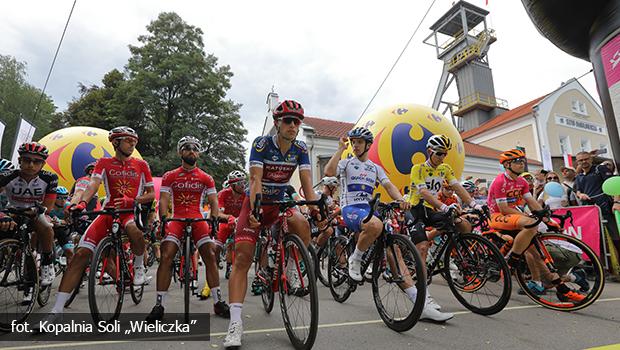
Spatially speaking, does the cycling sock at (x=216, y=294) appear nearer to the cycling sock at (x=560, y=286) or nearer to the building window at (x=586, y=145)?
the cycling sock at (x=560, y=286)

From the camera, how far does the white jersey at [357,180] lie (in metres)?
4.21

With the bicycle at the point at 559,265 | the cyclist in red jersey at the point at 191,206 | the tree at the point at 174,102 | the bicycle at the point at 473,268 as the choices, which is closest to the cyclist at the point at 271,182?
the cyclist in red jersey at the point at 191,206

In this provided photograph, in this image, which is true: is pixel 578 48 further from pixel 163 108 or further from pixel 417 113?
pixel 163 108

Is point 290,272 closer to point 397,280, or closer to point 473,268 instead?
point 397,280

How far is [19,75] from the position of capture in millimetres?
30516

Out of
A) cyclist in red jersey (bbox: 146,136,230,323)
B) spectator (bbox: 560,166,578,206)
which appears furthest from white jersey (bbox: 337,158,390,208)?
spectator (bbox: 560,166,578,206)

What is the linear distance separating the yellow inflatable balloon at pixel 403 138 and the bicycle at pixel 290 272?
5290mm

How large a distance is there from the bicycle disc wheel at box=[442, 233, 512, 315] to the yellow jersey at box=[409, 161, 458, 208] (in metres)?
0.78

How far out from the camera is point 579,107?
1201 inches

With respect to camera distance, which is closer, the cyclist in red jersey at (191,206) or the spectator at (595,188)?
the cyclist in red jersey at (191,206)

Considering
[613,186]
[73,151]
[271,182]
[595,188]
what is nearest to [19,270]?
[271,182]

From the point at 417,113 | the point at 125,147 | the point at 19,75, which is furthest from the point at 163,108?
the point at 125,147

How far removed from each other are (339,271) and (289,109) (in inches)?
112

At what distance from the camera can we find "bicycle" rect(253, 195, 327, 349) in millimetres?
2736
